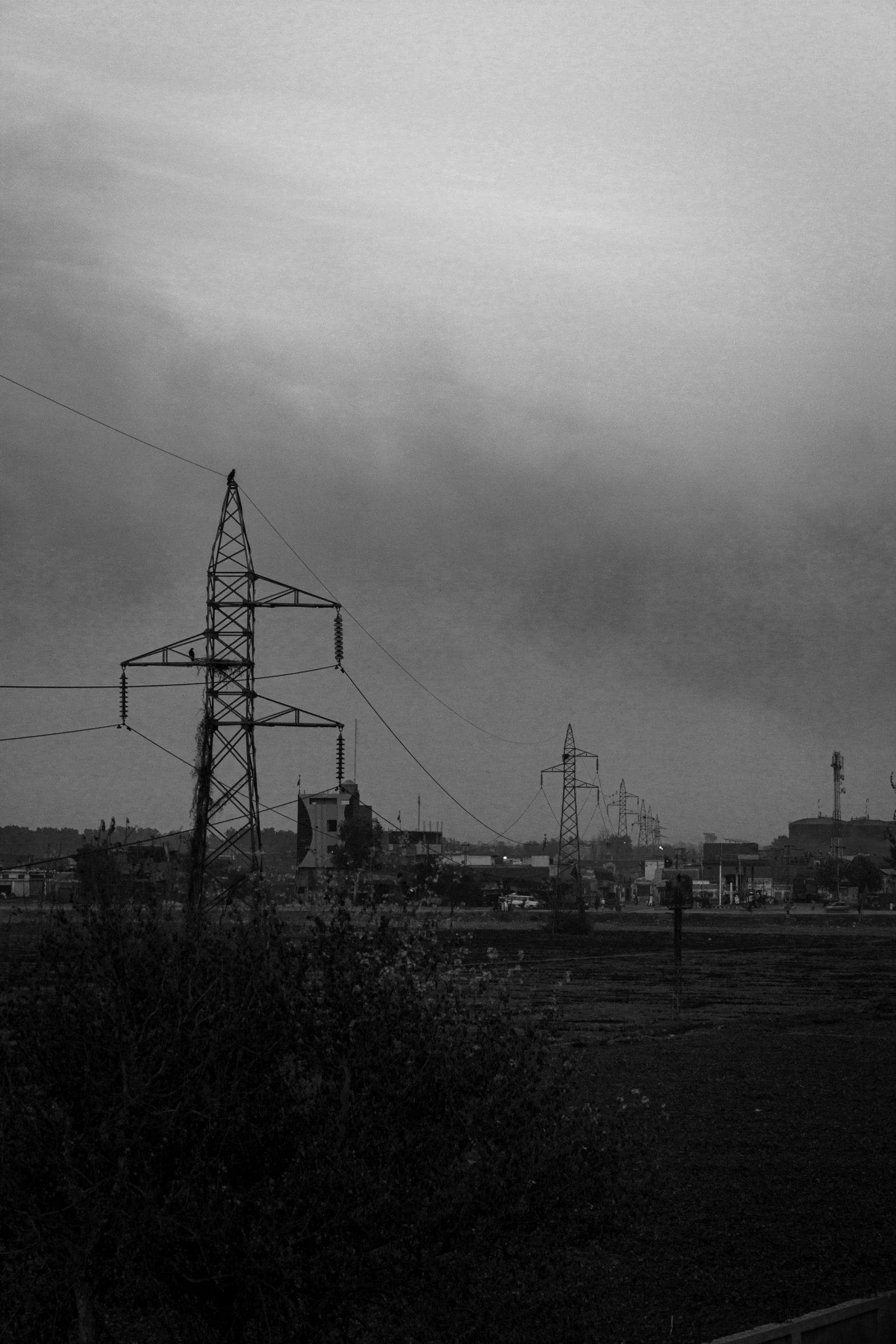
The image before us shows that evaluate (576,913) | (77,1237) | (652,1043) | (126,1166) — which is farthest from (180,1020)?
(576,913)

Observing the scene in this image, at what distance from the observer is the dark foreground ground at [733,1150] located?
33.7ft

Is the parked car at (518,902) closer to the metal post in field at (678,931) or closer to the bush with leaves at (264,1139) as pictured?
the metal post in field at (678,931)

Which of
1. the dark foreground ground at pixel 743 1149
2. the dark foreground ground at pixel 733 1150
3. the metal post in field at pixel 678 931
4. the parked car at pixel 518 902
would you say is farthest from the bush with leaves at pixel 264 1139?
the parked car at pixel 518 902

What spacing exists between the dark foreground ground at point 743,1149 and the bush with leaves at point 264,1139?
131 cm

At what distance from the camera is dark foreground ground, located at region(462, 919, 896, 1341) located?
1056 centimetres

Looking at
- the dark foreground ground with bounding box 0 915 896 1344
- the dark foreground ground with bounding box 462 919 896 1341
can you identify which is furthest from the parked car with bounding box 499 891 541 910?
the dark foreground ground with bounding box 0 915 896 1344

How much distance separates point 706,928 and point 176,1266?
10042 centimetres

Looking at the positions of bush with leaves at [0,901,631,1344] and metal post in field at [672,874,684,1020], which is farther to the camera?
metal post in field at [672,874,684,1020]

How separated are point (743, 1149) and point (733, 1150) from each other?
0.14m

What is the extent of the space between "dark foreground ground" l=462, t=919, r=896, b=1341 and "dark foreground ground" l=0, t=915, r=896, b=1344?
0.03 metres

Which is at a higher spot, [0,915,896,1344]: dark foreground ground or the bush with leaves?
the bush with leaves

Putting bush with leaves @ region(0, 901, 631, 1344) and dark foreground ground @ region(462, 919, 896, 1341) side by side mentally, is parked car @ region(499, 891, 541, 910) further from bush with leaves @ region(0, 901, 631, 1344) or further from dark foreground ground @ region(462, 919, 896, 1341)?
bush with leaves @ region(0, 901, 631, 1344)

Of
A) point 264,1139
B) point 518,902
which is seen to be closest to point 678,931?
point 264,1139

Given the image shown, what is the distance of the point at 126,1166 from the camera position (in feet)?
22.3
